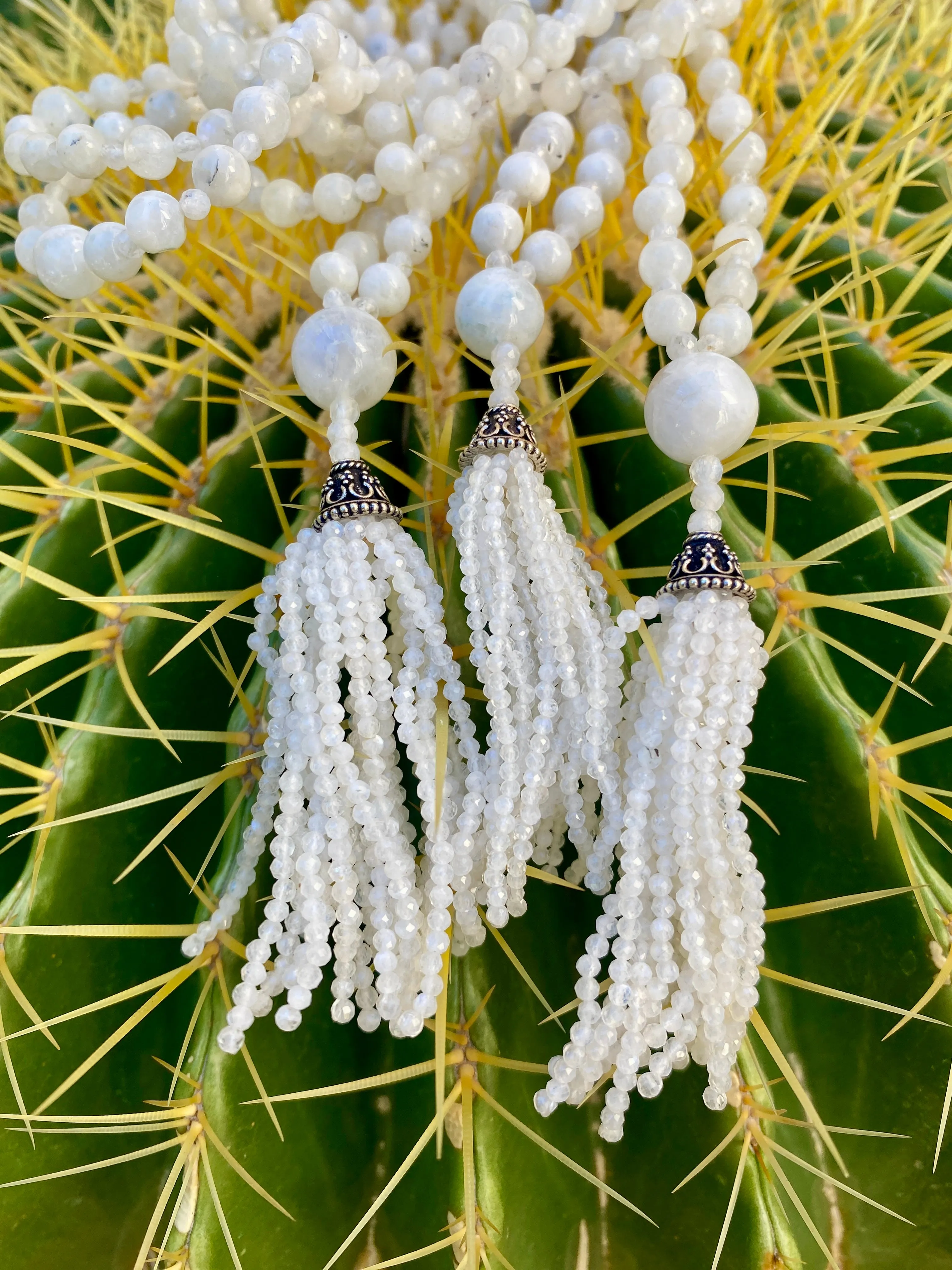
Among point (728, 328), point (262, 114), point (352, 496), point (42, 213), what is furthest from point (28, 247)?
point (728, 328)

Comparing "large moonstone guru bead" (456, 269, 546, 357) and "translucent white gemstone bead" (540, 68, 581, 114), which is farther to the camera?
"translucent white gemstone bead" (540, 68, 581, 114)

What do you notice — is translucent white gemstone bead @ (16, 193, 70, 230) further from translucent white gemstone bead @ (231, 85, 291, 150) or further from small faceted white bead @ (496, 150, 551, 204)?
small faceted white bead @ (496, 150, 551, 204)

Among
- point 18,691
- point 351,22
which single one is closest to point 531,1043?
point 18,691

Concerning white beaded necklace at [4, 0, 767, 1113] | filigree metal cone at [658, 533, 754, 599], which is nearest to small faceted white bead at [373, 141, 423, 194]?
white beaded necklace at [4, 0, 767, 1113]

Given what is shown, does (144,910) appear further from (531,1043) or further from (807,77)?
(807,77)

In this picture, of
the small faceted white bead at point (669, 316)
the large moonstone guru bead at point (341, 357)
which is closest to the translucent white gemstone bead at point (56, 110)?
the large moonstone guru bead at point (341, 357)

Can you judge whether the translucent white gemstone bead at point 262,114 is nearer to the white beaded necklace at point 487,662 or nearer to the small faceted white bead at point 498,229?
the white beaded necklace at point 487,662
